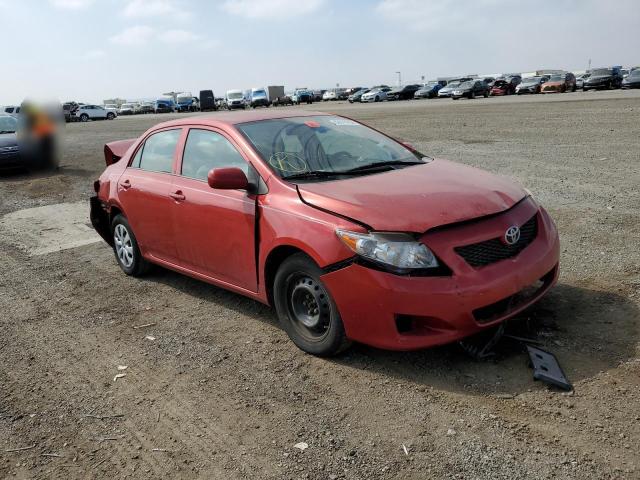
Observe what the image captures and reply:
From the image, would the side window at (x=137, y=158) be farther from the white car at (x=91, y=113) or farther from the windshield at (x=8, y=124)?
the white car at (x=91, y=113)

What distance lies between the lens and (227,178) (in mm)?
4020

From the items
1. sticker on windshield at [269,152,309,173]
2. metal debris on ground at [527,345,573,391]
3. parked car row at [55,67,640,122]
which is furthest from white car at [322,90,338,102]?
metal debris on ground at [527,345,573,391]

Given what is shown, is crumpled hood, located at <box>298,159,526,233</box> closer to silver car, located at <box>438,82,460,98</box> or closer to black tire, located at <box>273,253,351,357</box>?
black tire, located at <box>273,253,351,357</box>

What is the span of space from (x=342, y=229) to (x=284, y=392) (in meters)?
1.07

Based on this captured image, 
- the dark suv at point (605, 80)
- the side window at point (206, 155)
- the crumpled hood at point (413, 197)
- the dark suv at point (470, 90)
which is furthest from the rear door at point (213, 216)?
the dark suv at point (605, 80)

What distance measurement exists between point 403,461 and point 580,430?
0.93 metres

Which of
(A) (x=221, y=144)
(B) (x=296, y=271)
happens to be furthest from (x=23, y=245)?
(B) (x=296, y=271)

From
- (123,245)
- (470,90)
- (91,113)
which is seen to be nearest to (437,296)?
(123,245)

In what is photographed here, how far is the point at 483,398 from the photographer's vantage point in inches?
127

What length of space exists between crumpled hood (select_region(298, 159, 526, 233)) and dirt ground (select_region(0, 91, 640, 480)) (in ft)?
3.14

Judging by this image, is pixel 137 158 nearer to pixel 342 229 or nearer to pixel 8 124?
pixel 342 229

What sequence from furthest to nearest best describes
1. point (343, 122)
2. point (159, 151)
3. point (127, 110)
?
point (127, 110), point (159, 151), point (343, 122)

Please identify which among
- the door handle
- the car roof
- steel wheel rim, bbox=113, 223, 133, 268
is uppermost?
the car roof

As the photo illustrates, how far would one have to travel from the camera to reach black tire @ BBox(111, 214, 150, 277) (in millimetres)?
5758
